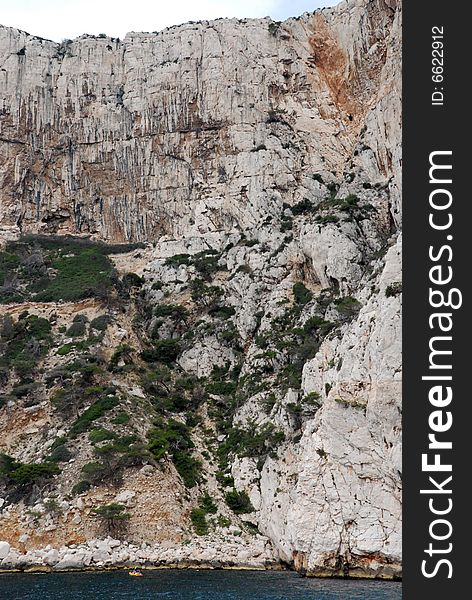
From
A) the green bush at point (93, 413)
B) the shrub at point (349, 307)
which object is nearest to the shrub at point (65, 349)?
the green bush at point (93, 413)

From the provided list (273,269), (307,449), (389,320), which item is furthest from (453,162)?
(273,269)

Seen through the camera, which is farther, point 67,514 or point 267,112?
point 267,112

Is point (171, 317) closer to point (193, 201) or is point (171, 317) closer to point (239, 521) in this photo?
point (193, 201)

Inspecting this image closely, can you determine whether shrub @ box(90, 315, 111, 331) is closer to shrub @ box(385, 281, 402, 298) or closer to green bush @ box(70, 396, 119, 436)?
green bush @ box(70, 396, 119, 436)

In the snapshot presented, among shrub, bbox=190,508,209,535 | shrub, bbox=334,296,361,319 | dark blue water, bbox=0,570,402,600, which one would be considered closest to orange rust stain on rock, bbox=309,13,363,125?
shrub, bbox=334,296,361,319

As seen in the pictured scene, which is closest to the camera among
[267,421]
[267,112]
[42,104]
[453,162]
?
[453,162]

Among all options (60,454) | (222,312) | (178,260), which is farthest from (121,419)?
(178,260)

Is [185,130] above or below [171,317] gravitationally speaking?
above

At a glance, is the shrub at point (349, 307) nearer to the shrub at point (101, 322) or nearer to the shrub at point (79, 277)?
the shrub at point (101, 322)
